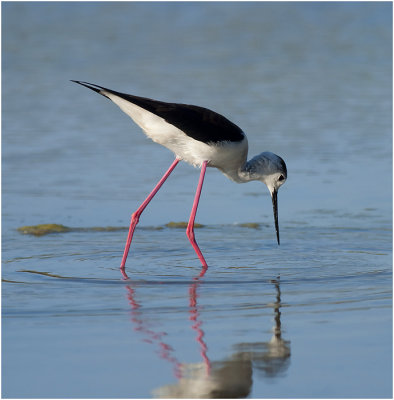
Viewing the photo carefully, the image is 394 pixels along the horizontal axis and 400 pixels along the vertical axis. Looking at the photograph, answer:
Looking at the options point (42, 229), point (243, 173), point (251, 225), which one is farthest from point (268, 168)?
point (42, 229)

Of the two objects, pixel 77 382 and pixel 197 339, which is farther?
pixel 197 339

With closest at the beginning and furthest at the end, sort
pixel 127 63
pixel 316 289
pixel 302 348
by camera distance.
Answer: pixel 302 348, pixel 316 289, pixel 127 63

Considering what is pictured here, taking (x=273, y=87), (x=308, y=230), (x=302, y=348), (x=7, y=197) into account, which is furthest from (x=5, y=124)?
(x=302, y=348)

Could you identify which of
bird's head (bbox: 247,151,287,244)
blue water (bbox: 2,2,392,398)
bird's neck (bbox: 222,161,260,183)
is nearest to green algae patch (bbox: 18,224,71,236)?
blue water (bbox: 2,2,392,398)

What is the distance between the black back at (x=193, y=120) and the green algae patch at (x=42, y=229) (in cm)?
153

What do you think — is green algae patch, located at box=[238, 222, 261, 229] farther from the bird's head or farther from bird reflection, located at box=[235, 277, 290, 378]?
bird reflection, located at box=[235, 277, 290, 378]

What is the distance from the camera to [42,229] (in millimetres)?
8008

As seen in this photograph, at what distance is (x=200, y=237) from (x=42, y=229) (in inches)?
54.2

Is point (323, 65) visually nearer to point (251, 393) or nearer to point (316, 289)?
point (316, 289)

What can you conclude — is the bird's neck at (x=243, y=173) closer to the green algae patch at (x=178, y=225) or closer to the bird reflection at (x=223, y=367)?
the green algae patch at (x=178, y=225)

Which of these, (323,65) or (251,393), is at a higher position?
(323,65)

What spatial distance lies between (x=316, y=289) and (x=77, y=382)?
2234 mm

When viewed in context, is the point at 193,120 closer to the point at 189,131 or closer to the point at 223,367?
the point at 189,131

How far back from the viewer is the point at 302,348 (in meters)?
4.77
